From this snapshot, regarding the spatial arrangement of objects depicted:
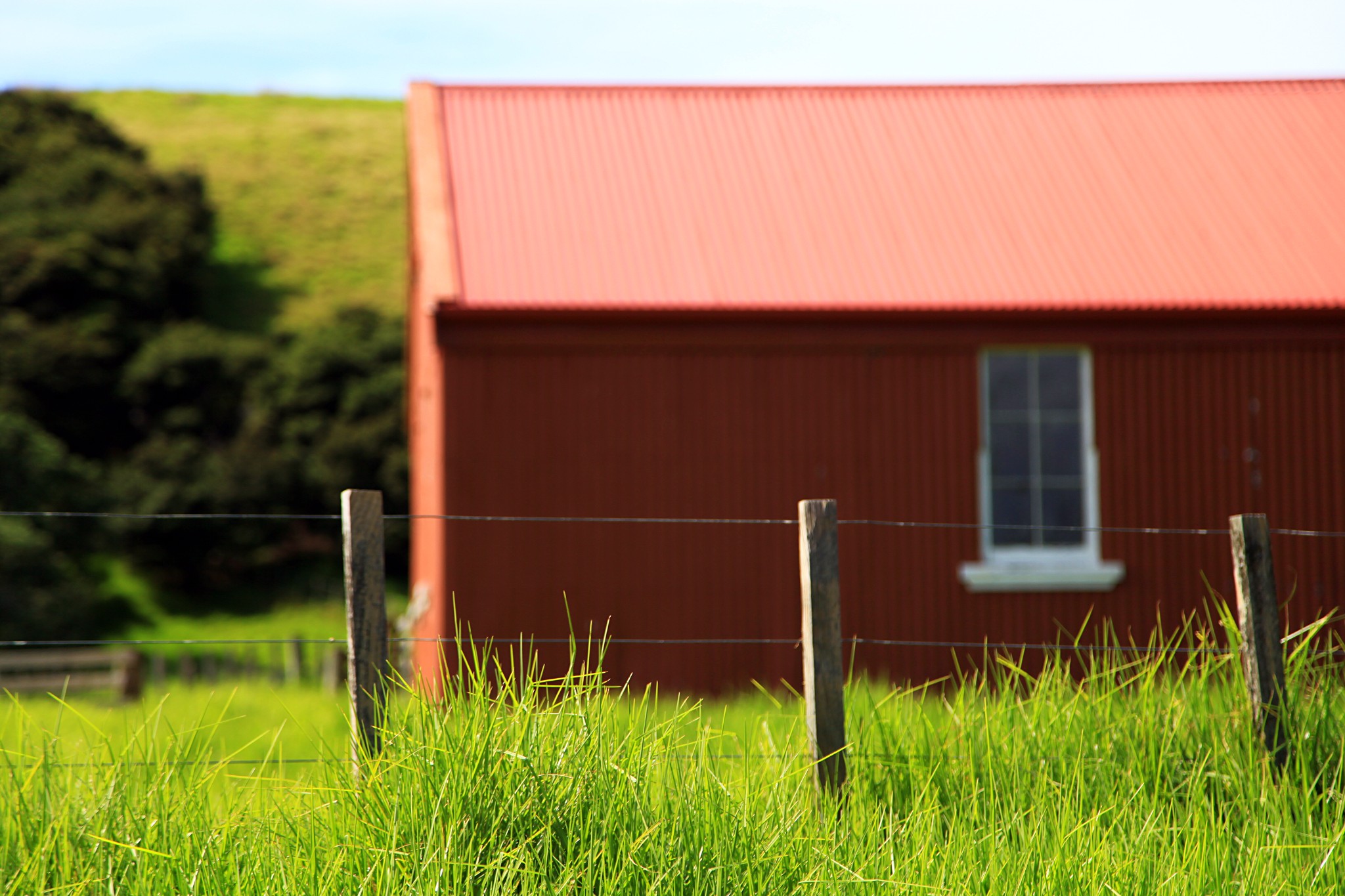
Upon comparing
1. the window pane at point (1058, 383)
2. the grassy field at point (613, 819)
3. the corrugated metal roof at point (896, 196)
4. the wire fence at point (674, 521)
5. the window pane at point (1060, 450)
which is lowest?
the grassy field at point (613, 819)

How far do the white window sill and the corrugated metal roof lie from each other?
80.7 inches

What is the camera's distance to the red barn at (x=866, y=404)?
387 inches

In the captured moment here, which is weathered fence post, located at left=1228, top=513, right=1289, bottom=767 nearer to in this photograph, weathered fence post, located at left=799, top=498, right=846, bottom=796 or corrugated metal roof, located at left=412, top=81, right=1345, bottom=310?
weathered fence post, located at left=799, top=498, right=846, bottom=796

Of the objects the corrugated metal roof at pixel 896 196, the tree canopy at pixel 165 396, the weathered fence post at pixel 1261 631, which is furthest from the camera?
the tree canopy at pixel 165 396

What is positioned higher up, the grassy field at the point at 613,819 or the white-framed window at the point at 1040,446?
the white-framed window at the point at 1040,446

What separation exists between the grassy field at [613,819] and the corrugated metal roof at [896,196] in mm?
6077

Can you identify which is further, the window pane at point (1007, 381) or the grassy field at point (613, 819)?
the window pane at point (1007, 381)

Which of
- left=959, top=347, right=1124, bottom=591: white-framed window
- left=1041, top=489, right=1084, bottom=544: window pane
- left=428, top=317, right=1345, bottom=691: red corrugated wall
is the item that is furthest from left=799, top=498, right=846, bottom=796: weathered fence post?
left=1041, top=489, right=1084, bottom=544: window pane

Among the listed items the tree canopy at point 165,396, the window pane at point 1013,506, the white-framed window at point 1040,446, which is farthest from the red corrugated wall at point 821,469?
the tree canopy at point 165,396

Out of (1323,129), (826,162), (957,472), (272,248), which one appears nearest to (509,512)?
(957,472)

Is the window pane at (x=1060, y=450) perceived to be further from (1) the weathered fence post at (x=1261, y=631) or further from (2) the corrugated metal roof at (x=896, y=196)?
(1) the weathered fence post at (x=1261, y=631)

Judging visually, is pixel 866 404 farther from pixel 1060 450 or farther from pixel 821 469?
pixel 1060 450

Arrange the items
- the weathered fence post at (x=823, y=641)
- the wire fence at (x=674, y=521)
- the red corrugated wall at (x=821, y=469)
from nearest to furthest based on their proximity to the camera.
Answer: the wire fence at (x=674, y=521) → the weathered fence post at (x=823, y=641) → the red corrugated wall at (x=821, y=469)

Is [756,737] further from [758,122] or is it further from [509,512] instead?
[758,122]
